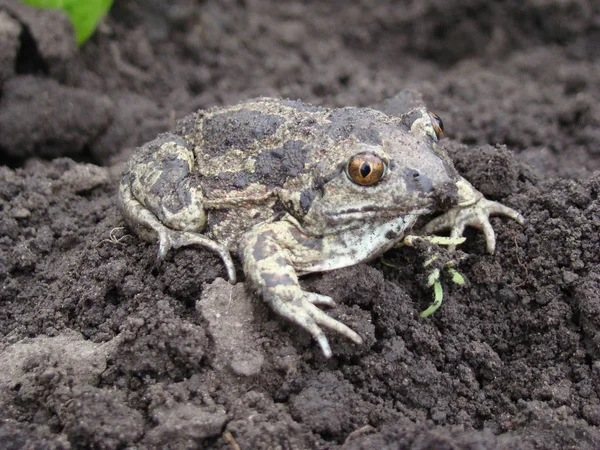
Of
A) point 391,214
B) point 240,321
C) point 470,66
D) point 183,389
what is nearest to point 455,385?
point 391,214

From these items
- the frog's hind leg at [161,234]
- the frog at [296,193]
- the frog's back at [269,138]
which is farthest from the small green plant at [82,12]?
the frog's hind leg at [161,234]

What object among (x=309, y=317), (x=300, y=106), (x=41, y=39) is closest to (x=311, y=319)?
(x=309, y=317)

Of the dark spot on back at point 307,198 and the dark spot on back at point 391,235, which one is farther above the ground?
the dark spot on back at point 307,198

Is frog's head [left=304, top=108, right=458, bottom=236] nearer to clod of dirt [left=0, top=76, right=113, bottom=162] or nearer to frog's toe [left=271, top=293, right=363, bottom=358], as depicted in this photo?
frog's toe [left=271, top=293, right=363, bottom=358]

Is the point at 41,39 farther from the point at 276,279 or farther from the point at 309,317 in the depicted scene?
the point at 309,317

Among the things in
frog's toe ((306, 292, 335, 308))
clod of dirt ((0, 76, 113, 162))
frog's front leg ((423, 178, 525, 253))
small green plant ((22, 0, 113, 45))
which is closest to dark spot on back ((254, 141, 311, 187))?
frog's toe ((306, 292, 335, 308))

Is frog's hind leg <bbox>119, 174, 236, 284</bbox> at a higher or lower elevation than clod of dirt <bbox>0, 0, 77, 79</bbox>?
lower

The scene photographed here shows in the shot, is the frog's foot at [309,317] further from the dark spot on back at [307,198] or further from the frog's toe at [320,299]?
the dark spot on back at [307,198]

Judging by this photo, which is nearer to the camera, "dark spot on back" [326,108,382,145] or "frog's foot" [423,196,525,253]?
"dark spot on back" [326,108,382,145]
